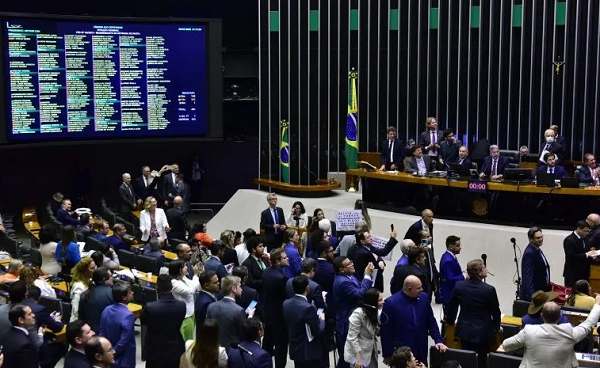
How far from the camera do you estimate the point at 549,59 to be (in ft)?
58.0

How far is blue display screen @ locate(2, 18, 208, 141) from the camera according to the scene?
54.1ft

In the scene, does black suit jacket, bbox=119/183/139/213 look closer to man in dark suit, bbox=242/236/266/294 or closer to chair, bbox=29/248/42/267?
chair, bbox=29/248/42/267

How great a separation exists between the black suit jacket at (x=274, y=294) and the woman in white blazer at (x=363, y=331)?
144cm

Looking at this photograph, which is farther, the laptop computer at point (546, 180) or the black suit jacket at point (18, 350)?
the laptop computer at point (546, 180)

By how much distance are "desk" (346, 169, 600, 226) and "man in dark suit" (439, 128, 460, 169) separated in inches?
32.0

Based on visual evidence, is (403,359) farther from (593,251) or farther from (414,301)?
(593,251)

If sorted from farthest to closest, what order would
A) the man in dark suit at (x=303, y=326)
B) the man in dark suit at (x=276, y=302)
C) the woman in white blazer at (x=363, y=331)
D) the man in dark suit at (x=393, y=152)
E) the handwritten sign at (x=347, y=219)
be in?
the man in dark suit at (x=393, y=152) → the handwritten sign at (x=347, y=219) → the man in dark suit at (x=276, y=302) → the man in dark suit at (x=303, y=326) → the woman in white blazer at (x=363, y=331)

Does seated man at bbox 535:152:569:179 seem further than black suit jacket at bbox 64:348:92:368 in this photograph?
Yes

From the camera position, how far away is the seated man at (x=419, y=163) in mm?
14906

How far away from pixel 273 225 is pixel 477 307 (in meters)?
5.66

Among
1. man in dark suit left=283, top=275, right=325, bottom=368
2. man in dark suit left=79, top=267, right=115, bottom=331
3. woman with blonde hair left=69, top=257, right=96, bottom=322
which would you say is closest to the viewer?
man in dark suit left=283, top=275, right=325, bottom=368

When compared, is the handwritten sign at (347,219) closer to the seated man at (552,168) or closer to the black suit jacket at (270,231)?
the black suit jacket at (270,231)

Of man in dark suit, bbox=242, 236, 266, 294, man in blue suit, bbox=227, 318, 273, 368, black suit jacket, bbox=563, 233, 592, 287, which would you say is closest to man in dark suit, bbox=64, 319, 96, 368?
man in blue suit, bbox=227, 318, 273, 368

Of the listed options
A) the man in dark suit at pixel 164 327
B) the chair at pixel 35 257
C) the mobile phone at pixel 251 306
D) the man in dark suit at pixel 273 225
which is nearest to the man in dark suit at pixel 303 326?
the mobile phone at pixel 251 306
